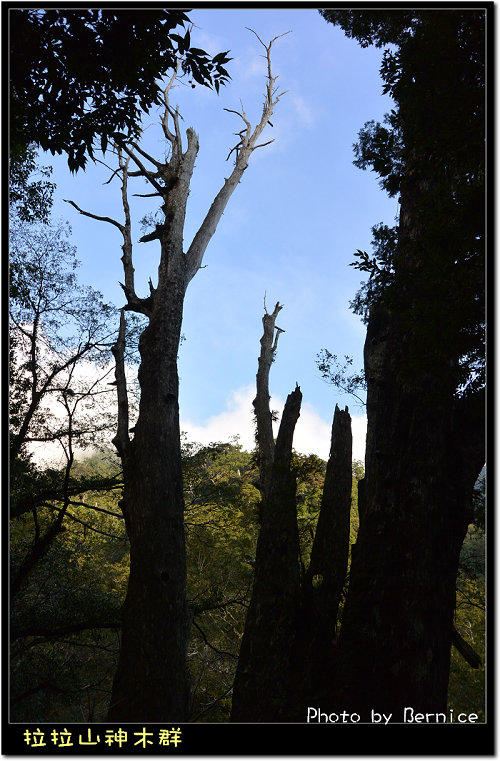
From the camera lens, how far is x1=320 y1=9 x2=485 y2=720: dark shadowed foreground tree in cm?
391

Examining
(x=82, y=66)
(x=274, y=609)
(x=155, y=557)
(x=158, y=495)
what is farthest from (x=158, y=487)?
(x=82, y=66)

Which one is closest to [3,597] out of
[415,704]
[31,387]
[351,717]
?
[351,717]

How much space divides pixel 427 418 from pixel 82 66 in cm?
493

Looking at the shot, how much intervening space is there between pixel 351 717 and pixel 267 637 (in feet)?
3.32

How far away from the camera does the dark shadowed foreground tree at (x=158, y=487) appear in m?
5.39

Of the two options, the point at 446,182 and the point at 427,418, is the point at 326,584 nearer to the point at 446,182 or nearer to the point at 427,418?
the point at 427,418

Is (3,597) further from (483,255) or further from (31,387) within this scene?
(31,387)

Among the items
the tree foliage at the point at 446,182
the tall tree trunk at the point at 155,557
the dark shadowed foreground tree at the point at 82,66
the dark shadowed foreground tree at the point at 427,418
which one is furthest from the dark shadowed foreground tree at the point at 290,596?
the dark shadowed foreground tree at the point at 82,66

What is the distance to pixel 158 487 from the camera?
6.45m

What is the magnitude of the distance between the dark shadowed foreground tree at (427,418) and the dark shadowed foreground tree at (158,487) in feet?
7.25

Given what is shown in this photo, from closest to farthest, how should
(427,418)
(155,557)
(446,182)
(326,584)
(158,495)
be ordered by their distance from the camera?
(446,182) → (427,418) → (326,584) → (155,557) → (158,495)

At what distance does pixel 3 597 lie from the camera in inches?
152

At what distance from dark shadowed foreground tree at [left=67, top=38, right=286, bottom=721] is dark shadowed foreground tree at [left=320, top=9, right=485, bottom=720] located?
221 centimetres

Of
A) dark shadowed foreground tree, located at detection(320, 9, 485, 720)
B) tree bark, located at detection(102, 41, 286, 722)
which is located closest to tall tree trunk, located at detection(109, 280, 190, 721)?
tree bark, located at detection(102, 41, 286, 722)
